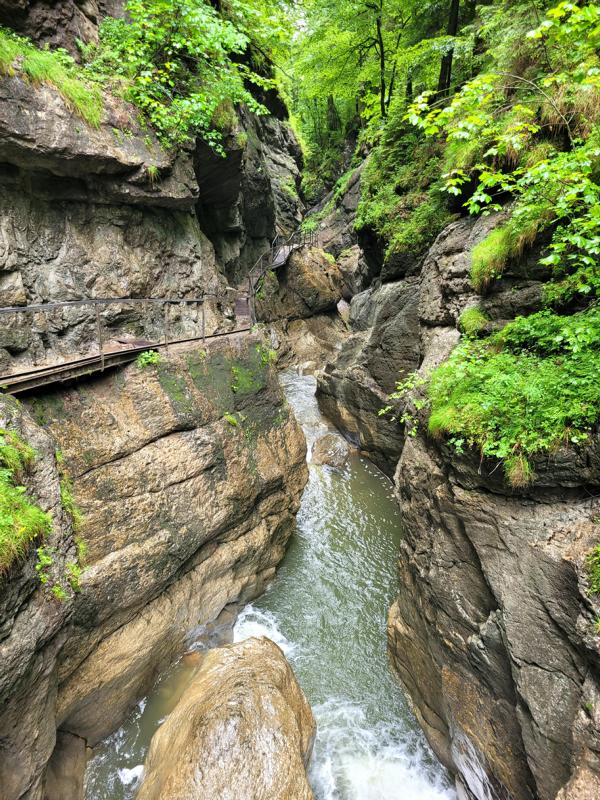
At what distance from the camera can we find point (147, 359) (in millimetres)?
6309

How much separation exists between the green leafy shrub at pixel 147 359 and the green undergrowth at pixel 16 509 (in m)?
2.27

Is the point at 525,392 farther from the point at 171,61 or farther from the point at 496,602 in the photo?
the point at 171,61

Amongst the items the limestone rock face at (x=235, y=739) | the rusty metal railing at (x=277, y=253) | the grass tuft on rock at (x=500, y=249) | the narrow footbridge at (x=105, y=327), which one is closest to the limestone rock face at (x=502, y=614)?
the grass tuft on rock at (x=500, y=249)

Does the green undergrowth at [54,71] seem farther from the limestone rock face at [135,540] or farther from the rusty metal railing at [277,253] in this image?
A: the rusty metal railing at [277,253]

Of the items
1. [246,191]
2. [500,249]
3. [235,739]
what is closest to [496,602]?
[235,739]

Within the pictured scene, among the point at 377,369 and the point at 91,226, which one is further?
the point at 377,369

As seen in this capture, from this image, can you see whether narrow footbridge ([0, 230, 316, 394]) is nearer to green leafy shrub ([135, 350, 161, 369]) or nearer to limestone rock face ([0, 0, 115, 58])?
green leafy shrub ([135, 350, 161, 369])

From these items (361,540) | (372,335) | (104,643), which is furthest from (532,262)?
(104,643)

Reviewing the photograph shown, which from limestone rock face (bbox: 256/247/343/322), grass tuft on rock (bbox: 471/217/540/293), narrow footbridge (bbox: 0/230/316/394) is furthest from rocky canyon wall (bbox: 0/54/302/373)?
limestone rock face (bbox: 256/247/343/322)

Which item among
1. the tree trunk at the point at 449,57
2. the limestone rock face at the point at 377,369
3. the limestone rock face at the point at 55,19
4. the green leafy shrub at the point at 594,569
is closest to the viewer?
the green leafy shrub at the point at 594,569

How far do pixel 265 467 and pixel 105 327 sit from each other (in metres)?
4.82

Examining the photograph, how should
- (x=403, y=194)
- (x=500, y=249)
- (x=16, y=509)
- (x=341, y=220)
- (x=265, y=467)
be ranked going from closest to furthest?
1. (x=16, y=509)
2. (x=500, y=249)
3. (x=265, y=467)
4. (x=403, y=194)
5. (x=341, y=220)

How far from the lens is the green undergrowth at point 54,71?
19.1 feet

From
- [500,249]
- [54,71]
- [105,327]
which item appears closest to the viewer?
[500,249]
